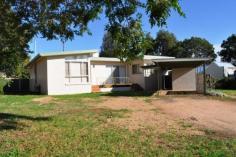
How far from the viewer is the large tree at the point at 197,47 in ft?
254

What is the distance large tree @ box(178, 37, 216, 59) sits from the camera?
254 ft

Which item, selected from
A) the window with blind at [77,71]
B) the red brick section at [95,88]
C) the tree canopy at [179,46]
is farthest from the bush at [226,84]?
the tree canopy at [179,46]

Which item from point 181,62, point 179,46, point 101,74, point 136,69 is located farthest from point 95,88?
point 179,46

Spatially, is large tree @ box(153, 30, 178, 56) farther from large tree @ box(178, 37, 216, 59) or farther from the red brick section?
the red brick section

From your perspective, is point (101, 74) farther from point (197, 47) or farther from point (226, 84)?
point (197, 47)

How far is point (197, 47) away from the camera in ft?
265

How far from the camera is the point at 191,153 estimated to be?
831cm

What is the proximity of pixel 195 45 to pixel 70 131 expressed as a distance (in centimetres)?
7251

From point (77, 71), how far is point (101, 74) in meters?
3.68

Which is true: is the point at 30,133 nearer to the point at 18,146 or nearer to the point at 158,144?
the point at 18,146

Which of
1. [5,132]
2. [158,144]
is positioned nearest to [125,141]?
[158,144]

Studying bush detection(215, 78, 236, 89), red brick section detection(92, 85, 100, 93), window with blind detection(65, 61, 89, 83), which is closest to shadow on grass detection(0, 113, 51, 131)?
window with blind detection(65, 61, 89, 83)

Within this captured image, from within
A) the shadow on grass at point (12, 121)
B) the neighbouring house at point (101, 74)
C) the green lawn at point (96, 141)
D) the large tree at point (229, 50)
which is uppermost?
the large tree at point (229, 50)

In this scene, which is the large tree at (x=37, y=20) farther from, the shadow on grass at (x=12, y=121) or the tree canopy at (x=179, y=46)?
the tree canopy at (x=179, y=46)
